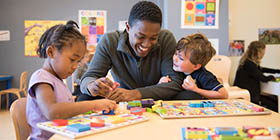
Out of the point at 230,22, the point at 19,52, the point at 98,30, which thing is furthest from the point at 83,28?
the point at 230,22

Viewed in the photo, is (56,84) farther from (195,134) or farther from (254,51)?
(254,51)

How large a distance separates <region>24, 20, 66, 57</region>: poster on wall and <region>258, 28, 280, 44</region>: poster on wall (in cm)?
356

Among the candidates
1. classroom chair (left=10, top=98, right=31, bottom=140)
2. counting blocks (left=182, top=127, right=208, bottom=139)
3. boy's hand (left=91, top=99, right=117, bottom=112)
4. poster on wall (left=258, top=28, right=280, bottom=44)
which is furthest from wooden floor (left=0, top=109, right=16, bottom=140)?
poster on wall (left=258, top=28, right=280, bottom=44)

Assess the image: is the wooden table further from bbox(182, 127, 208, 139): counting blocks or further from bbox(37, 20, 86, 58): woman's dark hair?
bbox(37, 20, 86, 58): woman's dark hair

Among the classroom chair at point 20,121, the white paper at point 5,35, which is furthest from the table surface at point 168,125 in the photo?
the white paper at point 5,35

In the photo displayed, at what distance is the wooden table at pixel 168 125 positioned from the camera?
810mm

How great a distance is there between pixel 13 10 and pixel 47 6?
2.13 ft

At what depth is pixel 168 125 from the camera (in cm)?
95

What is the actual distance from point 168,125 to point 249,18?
3628 mm

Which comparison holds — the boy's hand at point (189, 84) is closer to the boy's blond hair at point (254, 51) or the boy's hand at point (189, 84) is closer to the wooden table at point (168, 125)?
the wooden table at point (168, 125)

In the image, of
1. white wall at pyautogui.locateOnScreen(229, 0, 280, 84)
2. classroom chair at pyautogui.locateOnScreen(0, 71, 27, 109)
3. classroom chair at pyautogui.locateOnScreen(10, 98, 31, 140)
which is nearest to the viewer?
classroom chair at pyautogui.locateOnScreen(10, 98, 31, 140)

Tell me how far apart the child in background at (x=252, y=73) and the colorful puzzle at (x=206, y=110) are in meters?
2.55

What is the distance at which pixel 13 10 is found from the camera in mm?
5062

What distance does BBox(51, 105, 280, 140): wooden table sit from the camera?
0.81m
